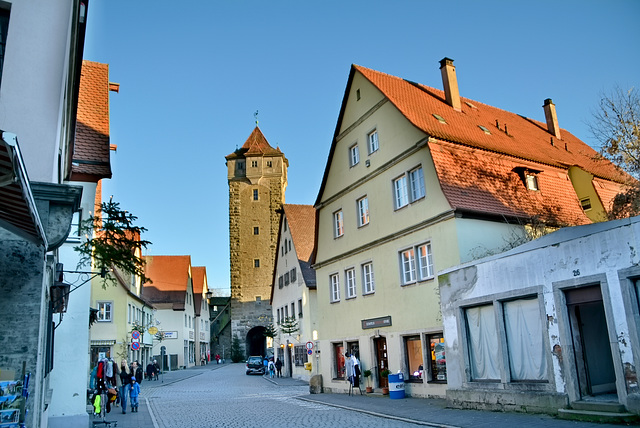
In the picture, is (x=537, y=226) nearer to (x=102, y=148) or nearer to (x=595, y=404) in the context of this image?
(x=595, y=404)

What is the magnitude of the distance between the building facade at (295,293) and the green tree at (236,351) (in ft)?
54.7

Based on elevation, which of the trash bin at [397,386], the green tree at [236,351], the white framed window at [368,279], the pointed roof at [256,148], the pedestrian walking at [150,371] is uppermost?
the pointed roof at [256,148]

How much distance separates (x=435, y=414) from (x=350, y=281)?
1023 cm

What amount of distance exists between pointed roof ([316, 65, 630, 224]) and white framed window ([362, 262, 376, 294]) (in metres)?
4.90

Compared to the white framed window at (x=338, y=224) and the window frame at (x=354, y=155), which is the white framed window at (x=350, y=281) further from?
the window frame at (x=354, y=155)

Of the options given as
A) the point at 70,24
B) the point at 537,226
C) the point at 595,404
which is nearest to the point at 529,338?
the point at 595,404

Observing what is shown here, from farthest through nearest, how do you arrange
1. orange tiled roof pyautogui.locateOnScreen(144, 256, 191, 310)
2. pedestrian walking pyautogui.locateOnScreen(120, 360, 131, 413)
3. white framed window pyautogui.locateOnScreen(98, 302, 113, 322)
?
orange tiled roof pyautogui.locateOnScreen(144, 256, 191, 310)
white framed window pyautogui.locateOnScreen(98, 302, 113, 322)
pedestrian walking pyautogui.locateOnScreen(120, 360, 131, 413)

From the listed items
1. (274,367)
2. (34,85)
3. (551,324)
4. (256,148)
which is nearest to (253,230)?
(256,148)

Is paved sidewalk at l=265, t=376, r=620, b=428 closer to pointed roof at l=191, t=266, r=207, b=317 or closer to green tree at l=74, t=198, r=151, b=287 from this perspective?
green tree at l=74, t=198, r=151, b=287

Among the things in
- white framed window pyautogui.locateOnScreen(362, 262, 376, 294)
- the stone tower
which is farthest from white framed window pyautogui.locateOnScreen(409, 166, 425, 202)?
the stone tower

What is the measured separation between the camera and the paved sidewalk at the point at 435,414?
12.0 m

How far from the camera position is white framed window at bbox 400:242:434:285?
63.6 ft

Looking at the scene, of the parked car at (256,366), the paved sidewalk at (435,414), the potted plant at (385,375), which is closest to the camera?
the paved sidewalk at (435,414)

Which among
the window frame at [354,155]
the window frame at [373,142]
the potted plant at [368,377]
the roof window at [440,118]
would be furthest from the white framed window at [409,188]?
the potted plant at [368,377]
